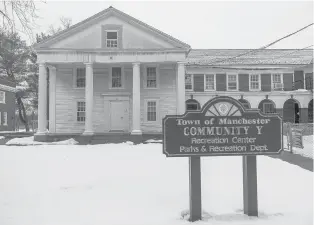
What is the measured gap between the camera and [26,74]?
48938mm

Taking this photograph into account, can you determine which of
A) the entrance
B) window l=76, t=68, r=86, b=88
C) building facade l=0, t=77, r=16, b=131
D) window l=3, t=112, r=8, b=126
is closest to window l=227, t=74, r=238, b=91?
the entrance

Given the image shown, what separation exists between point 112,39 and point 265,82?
15.9 metres

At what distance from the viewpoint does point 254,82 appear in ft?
100

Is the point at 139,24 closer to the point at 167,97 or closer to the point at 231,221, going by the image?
the point at 167,97

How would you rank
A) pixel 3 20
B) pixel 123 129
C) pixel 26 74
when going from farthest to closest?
pixel 26 74 → pixel 123 129 → pixel 3 20

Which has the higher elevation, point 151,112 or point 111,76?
point 111,76

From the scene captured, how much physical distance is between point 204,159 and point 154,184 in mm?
5173

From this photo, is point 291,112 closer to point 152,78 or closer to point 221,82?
point 221,82

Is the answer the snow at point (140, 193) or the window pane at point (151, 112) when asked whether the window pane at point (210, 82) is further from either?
the snow at point (140, 193)

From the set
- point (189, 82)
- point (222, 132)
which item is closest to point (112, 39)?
point (189, 82)

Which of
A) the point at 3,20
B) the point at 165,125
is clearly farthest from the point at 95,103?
the point at 165,125

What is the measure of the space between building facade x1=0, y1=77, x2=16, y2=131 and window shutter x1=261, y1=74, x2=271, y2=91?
2985 cm

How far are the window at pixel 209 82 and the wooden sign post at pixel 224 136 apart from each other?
80.7ft


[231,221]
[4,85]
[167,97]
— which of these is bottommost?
[231,221]
